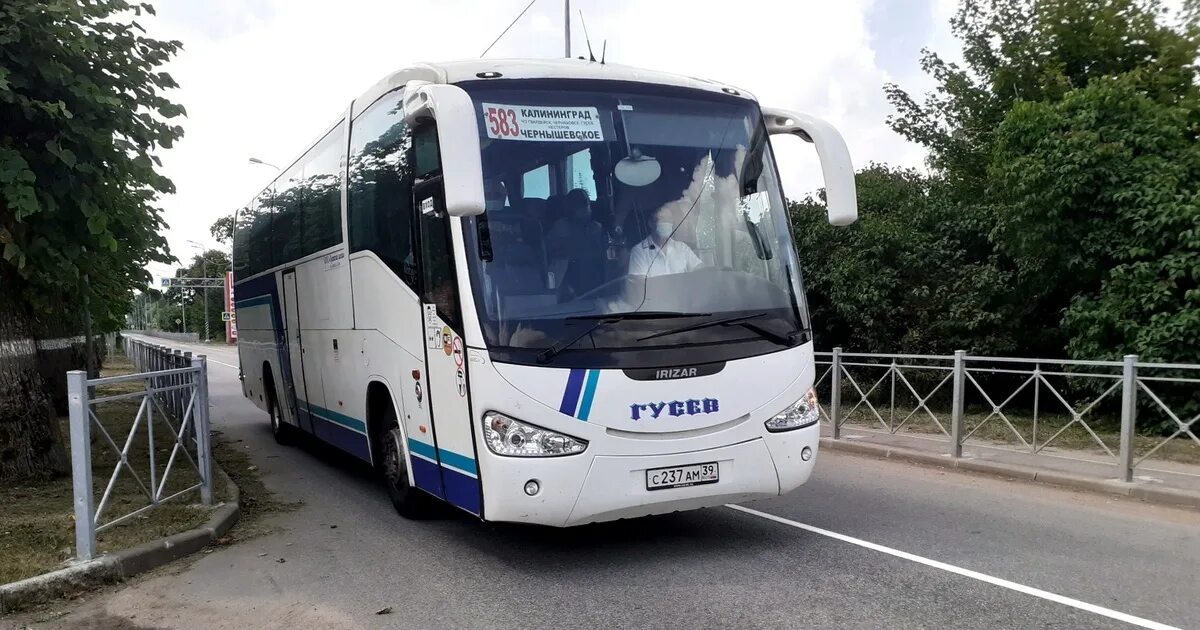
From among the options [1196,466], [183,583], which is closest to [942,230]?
[1196,466]

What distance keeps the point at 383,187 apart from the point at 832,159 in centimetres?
344

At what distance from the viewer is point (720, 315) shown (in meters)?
5.64

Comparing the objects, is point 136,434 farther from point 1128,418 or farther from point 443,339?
point 1128,418

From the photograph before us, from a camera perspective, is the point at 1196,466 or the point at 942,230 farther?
the point at 942,230

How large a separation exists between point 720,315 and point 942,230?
9995mm

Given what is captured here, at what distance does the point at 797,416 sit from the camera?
5867 mm

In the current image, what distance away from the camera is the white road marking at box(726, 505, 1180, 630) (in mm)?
4645

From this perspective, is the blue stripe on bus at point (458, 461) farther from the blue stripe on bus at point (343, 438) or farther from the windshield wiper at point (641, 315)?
the blue stripe on bus at point (343, 438)

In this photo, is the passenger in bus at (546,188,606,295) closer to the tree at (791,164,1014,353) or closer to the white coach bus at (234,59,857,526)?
the white coach bus at (234,59,857,526)

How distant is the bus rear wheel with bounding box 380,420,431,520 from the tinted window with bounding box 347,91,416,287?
1404 mm

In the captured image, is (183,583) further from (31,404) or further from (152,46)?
(152,46)

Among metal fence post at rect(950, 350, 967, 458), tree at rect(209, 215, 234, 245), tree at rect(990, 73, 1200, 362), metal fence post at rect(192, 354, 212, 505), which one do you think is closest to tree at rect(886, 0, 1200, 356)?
tree at rect(990, 73, 1200, 362)

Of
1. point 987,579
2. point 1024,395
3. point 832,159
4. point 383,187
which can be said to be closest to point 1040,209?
point 1024,395

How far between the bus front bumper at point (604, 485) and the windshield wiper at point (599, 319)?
620 mm
